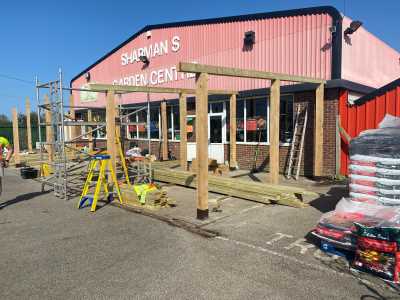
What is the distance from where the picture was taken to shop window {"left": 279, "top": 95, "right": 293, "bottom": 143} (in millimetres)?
11320

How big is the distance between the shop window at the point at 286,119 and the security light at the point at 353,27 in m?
2.61

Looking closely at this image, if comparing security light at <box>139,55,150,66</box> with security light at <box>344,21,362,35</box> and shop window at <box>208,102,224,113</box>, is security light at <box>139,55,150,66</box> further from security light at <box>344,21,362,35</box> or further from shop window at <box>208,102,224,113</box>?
security light at <box>344,21,362,35</box>

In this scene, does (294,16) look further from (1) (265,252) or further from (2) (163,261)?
(2) (163,261)

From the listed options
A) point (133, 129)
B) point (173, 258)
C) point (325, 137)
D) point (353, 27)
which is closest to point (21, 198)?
point (173, 258)

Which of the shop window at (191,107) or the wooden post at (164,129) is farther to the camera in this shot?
the wooden post at (164,129)

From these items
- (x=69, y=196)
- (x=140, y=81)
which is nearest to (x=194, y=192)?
(x=69, y=196)

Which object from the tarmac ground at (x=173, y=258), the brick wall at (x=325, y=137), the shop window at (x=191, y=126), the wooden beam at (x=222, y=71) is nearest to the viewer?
the tarmac ground at (x=173, y=258)

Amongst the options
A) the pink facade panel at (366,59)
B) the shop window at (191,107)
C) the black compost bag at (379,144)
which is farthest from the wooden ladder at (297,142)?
the shop window at (191,107)

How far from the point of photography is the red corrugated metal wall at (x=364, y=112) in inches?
362

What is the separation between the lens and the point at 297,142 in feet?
36.0

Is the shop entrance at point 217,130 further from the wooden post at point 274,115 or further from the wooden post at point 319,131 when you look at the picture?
the wooden post at point 274,115

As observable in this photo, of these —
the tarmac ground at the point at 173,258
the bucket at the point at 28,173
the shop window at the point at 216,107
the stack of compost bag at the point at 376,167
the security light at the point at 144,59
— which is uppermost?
the security light at the point at 144,59

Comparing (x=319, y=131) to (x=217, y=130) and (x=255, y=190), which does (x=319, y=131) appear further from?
(x=217, y=130)

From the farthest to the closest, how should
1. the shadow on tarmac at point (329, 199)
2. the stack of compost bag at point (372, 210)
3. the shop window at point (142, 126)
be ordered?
1. the shop window at point (142, 126)
2. the shadow on tarmac at point (329, 199)
3. the stack of compost bag at point (372, 210)
